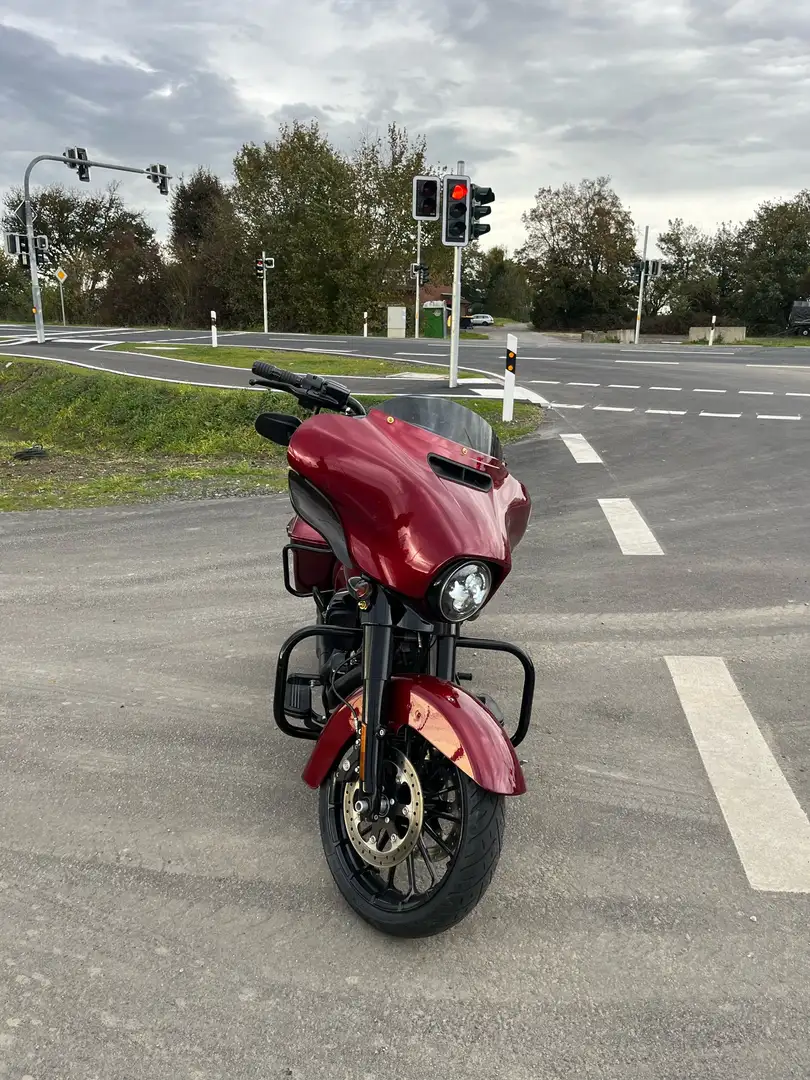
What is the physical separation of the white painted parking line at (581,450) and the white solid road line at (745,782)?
17.8 ft

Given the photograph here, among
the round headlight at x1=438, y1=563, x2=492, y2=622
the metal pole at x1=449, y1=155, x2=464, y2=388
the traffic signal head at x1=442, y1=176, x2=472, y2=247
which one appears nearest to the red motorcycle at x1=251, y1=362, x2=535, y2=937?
the round headlight at x1=438, y1=563, x2=492, y2=622

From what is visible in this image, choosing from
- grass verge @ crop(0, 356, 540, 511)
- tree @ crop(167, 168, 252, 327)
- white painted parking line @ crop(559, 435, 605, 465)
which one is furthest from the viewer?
tree @ crop(167, 168, 252, 327)

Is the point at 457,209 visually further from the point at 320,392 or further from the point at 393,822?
the point at 393,822

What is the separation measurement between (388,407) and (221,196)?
54813 mm

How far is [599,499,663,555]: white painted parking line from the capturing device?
6.14 metres

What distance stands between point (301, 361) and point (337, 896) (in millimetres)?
18498

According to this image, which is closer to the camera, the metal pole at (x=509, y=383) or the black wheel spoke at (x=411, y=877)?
the black wheel spoke at (x=411, y=877)

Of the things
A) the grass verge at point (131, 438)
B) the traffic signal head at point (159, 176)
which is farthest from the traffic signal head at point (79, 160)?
the grass verge at point (131, 438)

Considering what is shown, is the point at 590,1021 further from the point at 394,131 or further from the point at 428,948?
the point at 394,131

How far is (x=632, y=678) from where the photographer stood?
407 cm

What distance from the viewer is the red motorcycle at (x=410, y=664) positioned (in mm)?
2238

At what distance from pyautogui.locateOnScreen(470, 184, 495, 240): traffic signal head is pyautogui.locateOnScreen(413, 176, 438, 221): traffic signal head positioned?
0.81 metres

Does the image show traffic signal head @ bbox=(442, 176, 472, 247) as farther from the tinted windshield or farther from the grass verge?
the tinted windshield

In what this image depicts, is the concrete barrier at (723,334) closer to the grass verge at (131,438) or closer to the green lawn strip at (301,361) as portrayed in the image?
the green lawn strip at (301,361)
